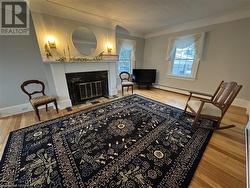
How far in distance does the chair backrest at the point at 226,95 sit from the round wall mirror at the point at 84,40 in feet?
10.8

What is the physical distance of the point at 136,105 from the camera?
323cm

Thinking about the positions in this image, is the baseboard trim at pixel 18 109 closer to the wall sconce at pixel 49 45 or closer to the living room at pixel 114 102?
the living room at pixel 114 102

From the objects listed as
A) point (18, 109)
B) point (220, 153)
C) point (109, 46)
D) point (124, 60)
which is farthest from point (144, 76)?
point (18, 109)

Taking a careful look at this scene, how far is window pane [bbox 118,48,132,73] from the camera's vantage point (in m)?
4.73

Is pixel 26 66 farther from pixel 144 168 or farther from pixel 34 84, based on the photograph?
pixel 144 168

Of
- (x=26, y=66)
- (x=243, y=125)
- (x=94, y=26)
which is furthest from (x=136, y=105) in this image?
(x=26, y=66)

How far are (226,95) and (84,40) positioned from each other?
11.7ft

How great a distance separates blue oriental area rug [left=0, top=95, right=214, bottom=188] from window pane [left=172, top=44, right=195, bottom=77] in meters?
2.26

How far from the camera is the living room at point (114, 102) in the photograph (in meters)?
1.37

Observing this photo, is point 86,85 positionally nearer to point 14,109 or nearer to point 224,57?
point 14,109

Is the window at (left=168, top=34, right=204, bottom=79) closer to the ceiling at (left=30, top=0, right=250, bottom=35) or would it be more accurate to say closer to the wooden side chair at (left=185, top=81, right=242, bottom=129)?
the ceiling at (left=30, top=0, right=250, bottom=35)

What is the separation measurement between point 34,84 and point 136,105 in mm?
2659

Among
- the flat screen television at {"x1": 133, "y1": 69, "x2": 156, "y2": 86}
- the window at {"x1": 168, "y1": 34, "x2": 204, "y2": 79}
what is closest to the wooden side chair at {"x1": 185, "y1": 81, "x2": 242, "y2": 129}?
the window at {"x1": 168, "y1": 34, "x2": 204, "y2": 79}

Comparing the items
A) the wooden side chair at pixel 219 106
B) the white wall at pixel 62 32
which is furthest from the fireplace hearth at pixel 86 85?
the wooden side chair at pixel 219 106
